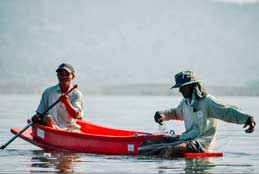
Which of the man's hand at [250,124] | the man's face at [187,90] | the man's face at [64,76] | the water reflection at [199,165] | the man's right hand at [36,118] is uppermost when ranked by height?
the man's face at [64,76]

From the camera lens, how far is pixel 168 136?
18.7 m

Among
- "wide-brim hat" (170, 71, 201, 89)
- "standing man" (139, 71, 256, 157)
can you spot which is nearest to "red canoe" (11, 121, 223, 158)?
"standing man" (139, 71, 256, 157)

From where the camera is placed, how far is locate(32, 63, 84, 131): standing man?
65.6 feet

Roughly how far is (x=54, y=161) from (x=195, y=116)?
2.75 metres

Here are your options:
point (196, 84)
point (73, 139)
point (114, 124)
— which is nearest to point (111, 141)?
point (73, 139)

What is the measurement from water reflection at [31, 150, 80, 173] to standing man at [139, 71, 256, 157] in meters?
1.68

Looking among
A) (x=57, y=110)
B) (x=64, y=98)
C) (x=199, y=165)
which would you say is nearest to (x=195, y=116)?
(x=199, y=165)

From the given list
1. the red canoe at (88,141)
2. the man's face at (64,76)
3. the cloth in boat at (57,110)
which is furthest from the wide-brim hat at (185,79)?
the cloth in boat at (57,110)

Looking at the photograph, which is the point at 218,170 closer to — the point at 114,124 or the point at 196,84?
the point at 196,84

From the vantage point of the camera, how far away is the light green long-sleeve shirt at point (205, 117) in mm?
17672

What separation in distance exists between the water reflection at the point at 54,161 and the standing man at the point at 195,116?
1675 mm

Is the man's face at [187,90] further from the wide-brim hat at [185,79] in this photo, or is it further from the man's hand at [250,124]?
the man's hand at [250,124]

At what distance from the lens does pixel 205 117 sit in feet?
59.2

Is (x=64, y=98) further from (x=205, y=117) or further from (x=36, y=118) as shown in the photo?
(x=205, y=117)
